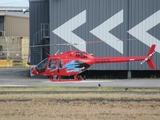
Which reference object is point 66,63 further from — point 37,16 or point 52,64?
point 37,16

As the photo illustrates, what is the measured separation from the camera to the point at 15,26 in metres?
60.1

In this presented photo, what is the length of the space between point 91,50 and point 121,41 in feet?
8.07

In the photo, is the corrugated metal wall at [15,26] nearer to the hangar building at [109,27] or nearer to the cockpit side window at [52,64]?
the hangar building at [109,27]

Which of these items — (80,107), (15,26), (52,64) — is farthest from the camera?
(15,26)

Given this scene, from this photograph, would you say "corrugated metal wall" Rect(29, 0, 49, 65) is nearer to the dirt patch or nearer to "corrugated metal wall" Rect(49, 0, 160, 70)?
"corrugated metal wall" Rect(49, 0, 160, 70)

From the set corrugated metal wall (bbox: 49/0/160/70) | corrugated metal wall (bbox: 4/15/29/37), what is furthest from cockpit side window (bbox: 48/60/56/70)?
corrugated metal wall (bbox: 4/15/29/37)

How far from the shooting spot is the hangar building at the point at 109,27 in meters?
31.7

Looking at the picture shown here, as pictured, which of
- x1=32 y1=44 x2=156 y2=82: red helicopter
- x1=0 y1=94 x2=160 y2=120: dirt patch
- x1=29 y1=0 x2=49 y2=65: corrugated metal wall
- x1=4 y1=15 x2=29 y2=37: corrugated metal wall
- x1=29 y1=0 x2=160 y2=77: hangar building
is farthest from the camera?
x1=4 y1=15 x2=29 y2=37: corrugated metal wall

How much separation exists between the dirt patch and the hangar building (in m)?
15.0

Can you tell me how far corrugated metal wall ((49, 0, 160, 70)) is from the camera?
3169cm

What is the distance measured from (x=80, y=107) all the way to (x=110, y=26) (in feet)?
61.1

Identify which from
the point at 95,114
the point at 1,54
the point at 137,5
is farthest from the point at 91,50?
the point at 1,54

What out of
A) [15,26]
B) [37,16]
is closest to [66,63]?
[37,16]

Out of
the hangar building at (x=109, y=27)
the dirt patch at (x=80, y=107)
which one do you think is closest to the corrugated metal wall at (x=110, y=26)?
the hangar building at (x=109, y=27)
